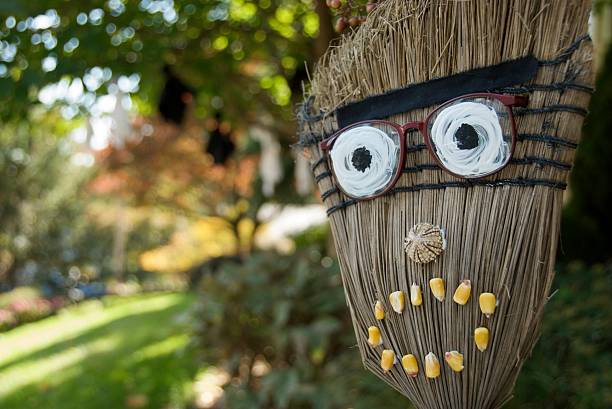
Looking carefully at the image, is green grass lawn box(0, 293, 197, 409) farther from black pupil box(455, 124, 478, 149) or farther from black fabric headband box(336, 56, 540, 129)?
black pupil box(455, 124, 478, 149)

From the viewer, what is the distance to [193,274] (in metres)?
13.9

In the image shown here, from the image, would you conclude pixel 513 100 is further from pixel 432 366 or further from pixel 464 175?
pixel 432 366

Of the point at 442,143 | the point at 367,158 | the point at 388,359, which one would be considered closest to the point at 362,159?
the point at 367,158

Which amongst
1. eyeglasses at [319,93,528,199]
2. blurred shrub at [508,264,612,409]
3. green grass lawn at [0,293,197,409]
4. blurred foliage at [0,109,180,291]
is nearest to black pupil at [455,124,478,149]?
eyeglasses at [319,93,528,199]

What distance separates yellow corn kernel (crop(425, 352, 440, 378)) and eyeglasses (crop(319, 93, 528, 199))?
31 cm

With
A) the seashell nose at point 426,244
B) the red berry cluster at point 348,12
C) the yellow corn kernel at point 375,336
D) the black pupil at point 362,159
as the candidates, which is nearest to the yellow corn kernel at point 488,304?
the seashell nose at point 426,244

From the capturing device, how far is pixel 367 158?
121cm

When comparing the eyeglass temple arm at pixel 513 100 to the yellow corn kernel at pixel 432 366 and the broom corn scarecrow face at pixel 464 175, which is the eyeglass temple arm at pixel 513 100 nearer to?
the broom corn scarecrow face at pixel 464 175

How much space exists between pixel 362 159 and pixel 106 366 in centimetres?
520

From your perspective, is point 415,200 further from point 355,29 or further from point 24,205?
point 24,205

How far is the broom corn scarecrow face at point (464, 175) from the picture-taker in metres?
1.11

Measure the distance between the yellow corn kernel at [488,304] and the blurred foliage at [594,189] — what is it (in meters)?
4.37

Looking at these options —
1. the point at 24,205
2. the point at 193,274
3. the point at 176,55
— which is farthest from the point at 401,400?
the point at 24,205

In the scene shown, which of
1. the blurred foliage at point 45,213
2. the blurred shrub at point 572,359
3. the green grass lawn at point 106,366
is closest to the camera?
the blurred shrub at point 572,359
